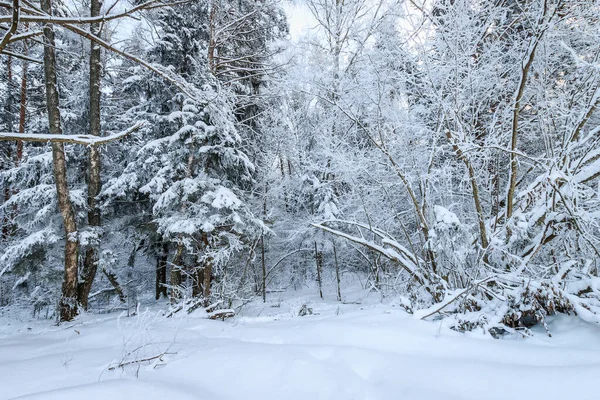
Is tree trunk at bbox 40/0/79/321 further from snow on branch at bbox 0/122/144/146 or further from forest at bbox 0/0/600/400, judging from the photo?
snow on branch at bbox 0/122/144/146

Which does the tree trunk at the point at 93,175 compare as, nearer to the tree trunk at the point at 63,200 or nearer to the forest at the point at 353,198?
the forest at the point at 353,198

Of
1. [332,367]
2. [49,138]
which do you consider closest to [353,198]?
[332,367]

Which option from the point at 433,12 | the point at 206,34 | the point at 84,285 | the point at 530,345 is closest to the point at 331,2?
the point at 206,34

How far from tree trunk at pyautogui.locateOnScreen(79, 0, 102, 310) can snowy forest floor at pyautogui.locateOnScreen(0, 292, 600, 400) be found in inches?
179

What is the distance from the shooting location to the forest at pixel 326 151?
2805 mm

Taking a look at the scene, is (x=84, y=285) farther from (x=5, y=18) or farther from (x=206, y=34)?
(x=206, y=34)

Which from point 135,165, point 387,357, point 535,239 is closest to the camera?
point 387,357

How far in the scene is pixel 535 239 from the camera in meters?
3.03

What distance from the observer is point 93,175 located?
6938mm

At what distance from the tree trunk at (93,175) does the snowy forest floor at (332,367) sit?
14.9ft

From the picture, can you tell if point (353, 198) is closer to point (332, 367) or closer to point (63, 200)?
point (332, 367)

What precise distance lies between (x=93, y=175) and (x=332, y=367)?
748cm

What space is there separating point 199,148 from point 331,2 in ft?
18.4

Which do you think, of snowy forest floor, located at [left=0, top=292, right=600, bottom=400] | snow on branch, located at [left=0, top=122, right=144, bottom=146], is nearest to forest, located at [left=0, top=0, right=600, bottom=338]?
snow on branch, located at [left=0, top=122, right=144, bottom=146]
